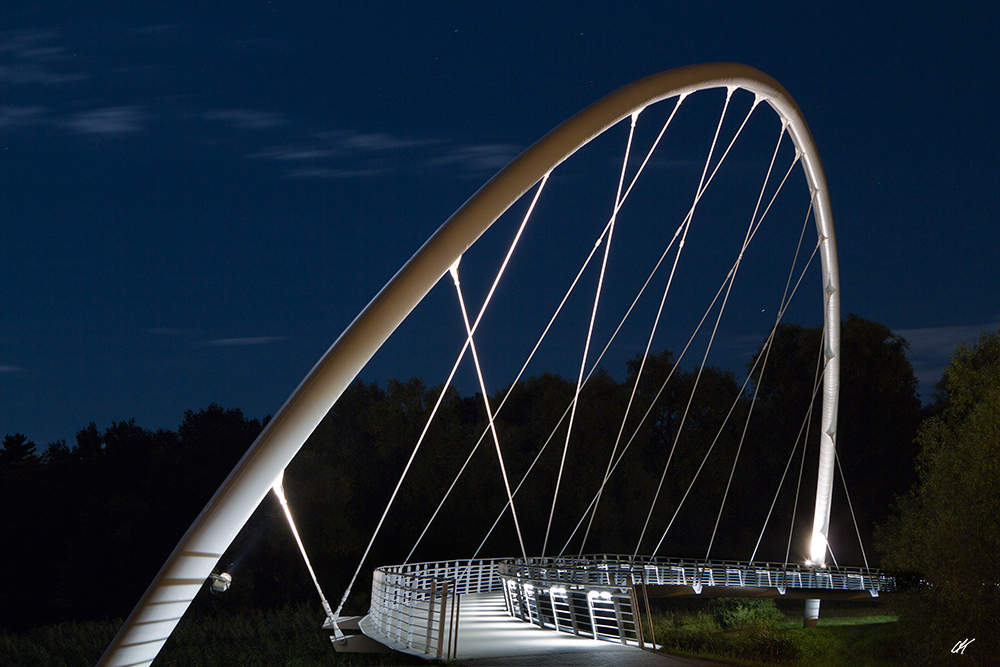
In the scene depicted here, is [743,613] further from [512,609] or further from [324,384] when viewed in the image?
[324,384]

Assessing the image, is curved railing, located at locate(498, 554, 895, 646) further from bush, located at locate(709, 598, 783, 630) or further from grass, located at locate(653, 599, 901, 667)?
grass, located at locate(653, 599, 901, 667)

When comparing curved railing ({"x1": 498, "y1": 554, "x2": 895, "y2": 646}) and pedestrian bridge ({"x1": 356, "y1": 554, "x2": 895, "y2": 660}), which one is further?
curved railing ({"x1": 498, "y1": 554, "x2": 895, "y2": 646})

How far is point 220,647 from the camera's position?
25234mm

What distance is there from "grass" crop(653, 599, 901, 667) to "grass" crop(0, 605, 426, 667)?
9092 mm

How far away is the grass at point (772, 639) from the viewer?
24375mm

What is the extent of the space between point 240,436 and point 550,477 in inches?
686

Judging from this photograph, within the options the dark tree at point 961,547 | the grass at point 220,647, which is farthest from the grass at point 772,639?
the grass at point 220,647

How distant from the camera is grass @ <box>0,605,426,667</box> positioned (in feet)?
74.2

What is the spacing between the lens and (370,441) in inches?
1950

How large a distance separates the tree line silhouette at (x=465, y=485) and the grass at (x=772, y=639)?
13.9 m

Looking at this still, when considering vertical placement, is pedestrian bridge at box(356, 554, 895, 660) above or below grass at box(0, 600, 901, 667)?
above

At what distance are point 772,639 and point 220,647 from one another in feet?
49.4

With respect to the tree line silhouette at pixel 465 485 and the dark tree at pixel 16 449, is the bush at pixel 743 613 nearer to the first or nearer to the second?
the tree line silhouette at pixel 465 485

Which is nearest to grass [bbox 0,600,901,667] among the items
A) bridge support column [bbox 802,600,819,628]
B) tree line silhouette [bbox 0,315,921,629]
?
bridge support column [bbox 802,600,819,628]
